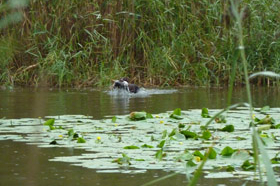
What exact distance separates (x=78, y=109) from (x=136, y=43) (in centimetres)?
396

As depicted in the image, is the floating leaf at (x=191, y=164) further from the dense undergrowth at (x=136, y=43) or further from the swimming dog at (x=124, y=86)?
the dense undergrowth at (x=136, y=43)

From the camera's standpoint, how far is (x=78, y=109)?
820cm

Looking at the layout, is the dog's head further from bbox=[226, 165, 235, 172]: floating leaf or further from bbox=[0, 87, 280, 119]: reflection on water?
bbox=[226, 165, 235, 172]: floating leaf

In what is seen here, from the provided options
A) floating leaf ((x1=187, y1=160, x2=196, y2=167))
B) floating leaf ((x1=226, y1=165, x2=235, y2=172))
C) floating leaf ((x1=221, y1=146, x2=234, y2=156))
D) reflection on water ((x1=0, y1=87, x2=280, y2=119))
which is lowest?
floating leaf ((x1=226, y1=165, x2=235, y2=172))

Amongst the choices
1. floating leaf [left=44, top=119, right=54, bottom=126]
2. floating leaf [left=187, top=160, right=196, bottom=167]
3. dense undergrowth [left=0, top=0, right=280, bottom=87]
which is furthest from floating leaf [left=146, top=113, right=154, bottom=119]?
dense undergrowth [left=0, top=0, right=280, bottom=87]

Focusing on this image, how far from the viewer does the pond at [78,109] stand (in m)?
3.95

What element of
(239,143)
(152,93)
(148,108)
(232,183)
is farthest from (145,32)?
(232,183)

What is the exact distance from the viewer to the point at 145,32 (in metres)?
12.2

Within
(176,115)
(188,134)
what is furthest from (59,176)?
(176,115)

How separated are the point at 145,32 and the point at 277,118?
17.9 feet

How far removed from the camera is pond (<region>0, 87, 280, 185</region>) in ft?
13.0

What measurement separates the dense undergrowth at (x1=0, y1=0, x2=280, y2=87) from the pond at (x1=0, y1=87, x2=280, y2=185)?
702 mm

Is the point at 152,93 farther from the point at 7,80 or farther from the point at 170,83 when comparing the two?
the point at 7,80

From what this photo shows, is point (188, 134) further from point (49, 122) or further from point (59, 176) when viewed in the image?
point (59, 176)
